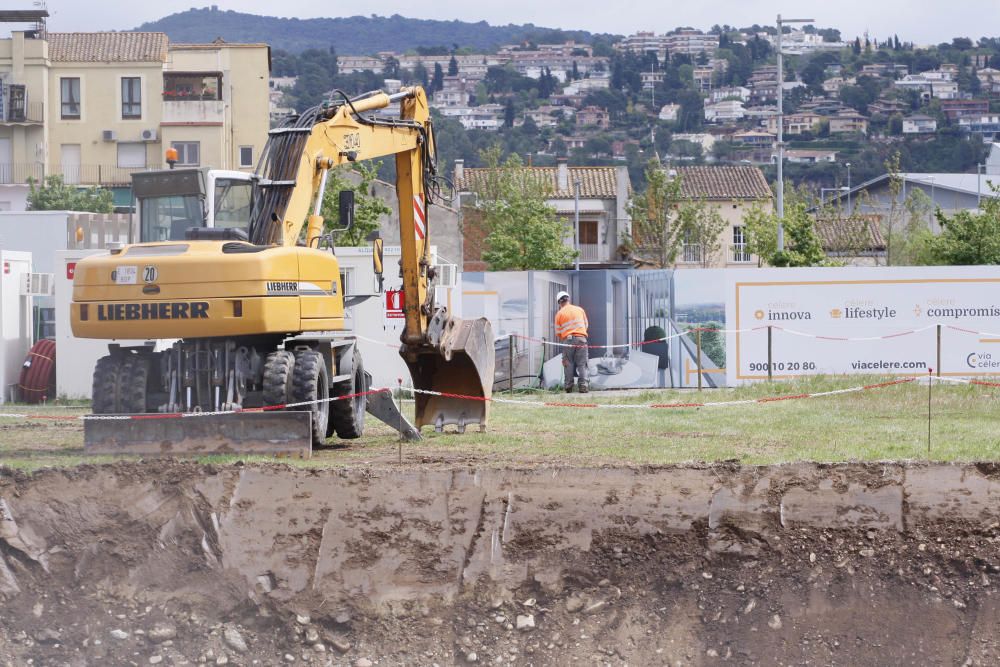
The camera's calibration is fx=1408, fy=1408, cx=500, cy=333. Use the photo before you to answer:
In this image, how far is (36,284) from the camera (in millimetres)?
24703

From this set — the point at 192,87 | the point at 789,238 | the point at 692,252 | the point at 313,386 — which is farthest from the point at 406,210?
the point at 692,252

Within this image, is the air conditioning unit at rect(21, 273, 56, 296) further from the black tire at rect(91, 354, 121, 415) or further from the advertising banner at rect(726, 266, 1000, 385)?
the advertising banner at rect(726, 266, 1000, 385)

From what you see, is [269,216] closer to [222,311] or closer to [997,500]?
[222,311]

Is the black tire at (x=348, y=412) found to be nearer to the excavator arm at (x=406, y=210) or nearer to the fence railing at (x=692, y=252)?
the excavator arm at (x=406, y=210)

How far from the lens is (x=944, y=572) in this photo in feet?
37.7

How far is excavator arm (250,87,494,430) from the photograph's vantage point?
15.2 metres

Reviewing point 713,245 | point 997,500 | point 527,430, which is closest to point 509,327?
point 527,430

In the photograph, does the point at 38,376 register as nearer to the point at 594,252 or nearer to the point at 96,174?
the point at 96,174

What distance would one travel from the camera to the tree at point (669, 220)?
66.6 metres

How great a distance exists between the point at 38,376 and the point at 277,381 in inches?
429

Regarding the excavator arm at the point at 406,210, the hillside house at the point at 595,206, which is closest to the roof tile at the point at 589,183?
the hillside house at the point at 595,206

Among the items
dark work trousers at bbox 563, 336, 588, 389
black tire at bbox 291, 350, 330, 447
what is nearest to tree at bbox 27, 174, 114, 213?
dark work trousers at bbox 563, 336, 588, 389

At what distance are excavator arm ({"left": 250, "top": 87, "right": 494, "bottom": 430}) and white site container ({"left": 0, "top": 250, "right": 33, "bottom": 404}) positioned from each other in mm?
9316

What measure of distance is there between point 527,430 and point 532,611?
274 inches
